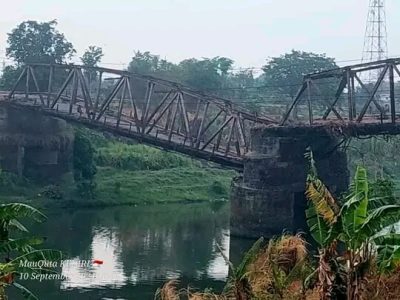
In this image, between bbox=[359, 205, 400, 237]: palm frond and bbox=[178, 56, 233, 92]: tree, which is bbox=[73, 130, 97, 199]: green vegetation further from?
bbox=[359, 205, 400, 237]: palm frond

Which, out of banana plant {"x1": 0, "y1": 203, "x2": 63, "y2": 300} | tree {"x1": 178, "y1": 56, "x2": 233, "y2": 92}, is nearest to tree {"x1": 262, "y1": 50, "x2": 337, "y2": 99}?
tree {"x1": 178, "y1": 56, "x2": 233, "y2": 92}

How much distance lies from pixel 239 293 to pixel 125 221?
112 ft

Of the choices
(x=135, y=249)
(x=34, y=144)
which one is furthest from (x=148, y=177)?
(x=135, y=249)

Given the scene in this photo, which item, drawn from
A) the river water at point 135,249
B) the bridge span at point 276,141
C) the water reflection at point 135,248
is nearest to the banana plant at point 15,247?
the river water at point 135,249

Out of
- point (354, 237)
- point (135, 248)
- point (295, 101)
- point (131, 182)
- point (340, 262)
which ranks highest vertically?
point (295, 101)

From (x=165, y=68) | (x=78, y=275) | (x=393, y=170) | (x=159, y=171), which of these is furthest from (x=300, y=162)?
(x=165, y=68)

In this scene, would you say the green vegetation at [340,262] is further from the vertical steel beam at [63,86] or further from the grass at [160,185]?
the grass at [160,185]

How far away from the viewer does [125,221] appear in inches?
1855

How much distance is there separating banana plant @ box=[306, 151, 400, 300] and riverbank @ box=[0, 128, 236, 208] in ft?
125

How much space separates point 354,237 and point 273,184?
27.6 metres

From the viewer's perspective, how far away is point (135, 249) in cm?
3678

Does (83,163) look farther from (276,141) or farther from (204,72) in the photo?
(204,72)

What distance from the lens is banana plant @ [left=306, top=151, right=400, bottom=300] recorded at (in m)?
12.7

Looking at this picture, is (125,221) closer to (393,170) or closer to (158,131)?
(158,131)
